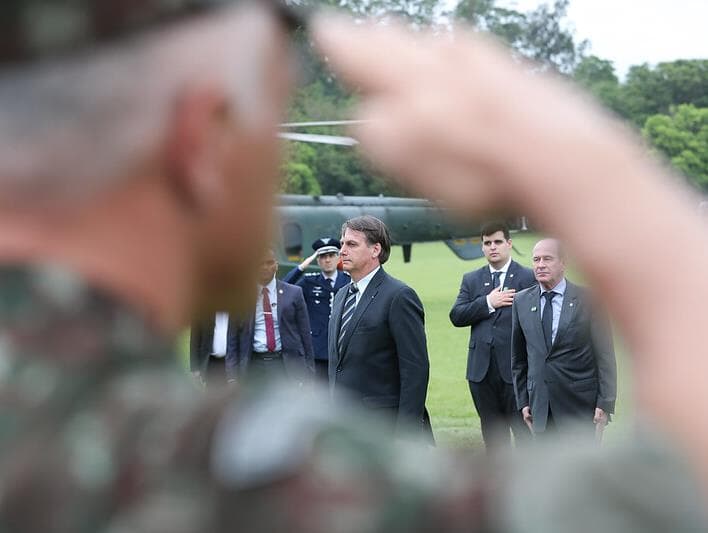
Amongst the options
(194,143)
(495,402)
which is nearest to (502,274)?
(495,402)

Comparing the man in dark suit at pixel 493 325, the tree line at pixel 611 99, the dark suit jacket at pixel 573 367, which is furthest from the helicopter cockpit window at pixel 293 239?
the tree line at pixel 611 99

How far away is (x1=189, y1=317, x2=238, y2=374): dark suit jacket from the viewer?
10.4 meters

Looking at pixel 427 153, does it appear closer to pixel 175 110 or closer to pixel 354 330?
pixel 175 110

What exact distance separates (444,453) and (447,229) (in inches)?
1370

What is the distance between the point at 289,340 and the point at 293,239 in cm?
2100

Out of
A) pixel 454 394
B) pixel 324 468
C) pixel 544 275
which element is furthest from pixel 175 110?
pixel 454 394

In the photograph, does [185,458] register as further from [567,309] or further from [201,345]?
[201,345]

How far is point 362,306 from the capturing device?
29.7ft

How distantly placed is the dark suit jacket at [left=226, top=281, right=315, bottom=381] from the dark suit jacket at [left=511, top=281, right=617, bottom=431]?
2.01m

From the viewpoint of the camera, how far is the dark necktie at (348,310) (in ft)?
29.9

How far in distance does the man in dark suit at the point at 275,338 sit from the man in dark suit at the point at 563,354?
6.46ft

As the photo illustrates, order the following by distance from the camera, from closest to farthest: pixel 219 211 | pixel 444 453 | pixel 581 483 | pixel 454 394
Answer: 1. pixel 581 483
2. pixel 444 453
3. pixel 219 211
4. pixel 454 394

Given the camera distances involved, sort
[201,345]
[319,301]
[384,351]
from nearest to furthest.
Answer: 1. [384,351]
2. [201,345]
3. [319,301]

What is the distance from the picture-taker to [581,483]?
1.02 metres
